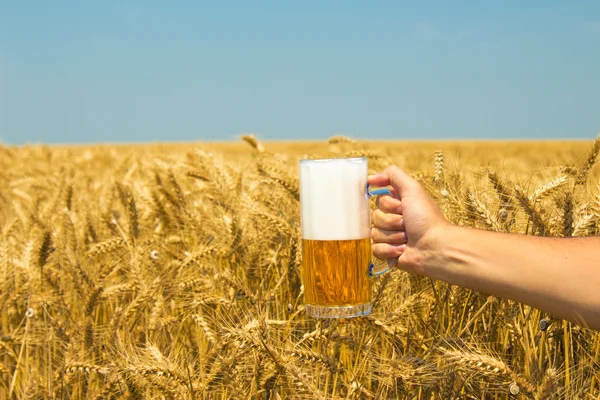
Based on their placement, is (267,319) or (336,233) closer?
(336,233)

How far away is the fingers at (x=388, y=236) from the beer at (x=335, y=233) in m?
Result: 0.09

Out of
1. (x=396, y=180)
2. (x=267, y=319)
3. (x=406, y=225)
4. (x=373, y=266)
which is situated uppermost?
(x=396, y=180)

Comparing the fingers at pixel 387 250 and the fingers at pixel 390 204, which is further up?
the fingers at pixel 390 204

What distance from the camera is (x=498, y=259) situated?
149cm

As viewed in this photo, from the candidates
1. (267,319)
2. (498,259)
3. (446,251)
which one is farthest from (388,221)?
(267,319)

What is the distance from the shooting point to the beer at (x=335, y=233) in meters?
1.49

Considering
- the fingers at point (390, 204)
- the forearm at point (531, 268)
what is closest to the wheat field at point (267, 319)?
the forearm at point (531, 268)

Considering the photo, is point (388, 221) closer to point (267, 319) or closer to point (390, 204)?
point (390, 204)

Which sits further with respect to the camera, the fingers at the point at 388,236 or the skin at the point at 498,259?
the fingers at the point at 388,236

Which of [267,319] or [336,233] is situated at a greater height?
[336,233]

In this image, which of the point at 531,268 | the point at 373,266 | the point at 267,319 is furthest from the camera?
the point at 267,319

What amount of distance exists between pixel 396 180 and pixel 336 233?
0.20 m

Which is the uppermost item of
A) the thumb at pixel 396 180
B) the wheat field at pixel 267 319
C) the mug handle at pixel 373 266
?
the thumb at pixel 396 180

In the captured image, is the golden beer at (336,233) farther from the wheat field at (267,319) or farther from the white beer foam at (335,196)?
the wheat field at (267,319)
